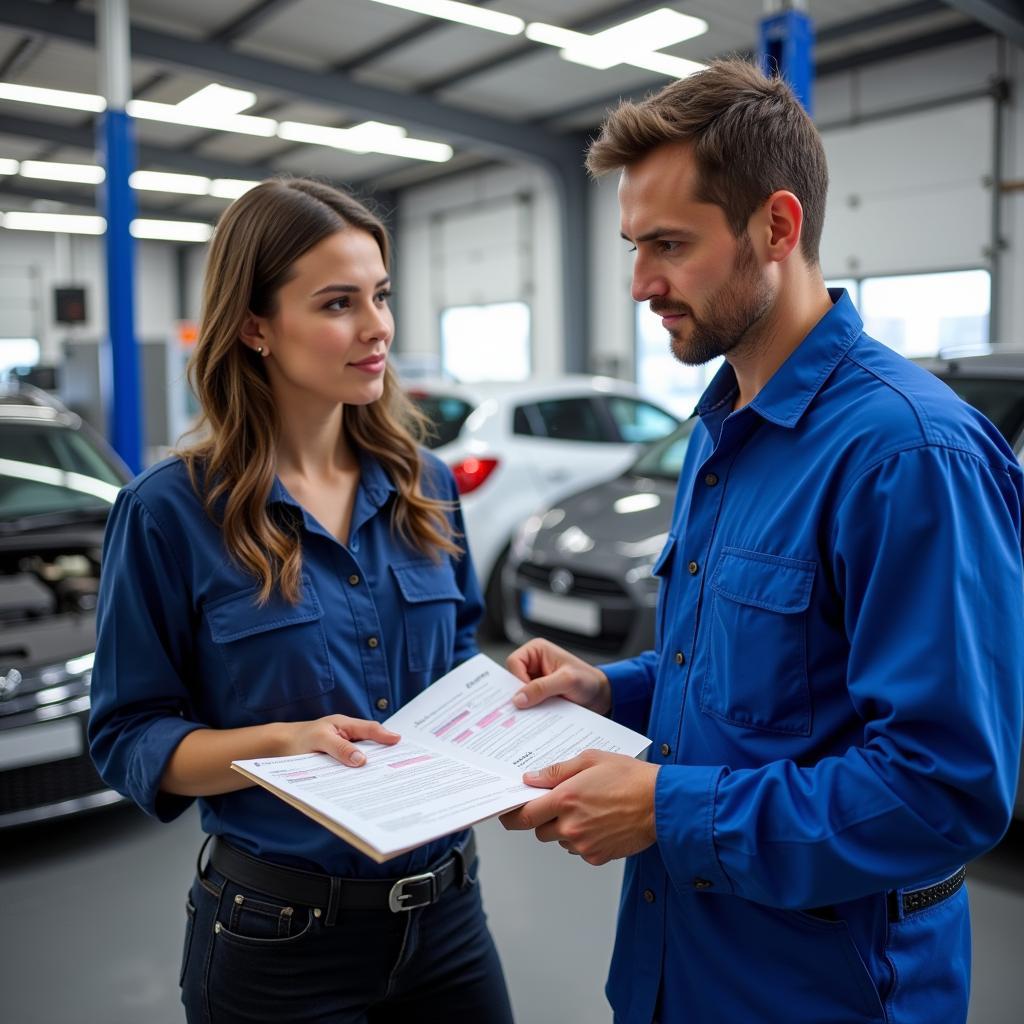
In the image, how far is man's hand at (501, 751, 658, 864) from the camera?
1.11 meters

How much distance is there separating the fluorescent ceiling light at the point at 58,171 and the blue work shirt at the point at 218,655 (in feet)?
50.8

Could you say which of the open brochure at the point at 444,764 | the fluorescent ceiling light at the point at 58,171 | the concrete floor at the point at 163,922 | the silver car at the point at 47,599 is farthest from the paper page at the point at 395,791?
the fluorescent ceiling light at the point at 58,171

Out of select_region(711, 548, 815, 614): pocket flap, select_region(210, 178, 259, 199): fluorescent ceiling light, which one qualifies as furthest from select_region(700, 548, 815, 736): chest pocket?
select_region(210, 178, 259, 199): fluorescent ceiling light

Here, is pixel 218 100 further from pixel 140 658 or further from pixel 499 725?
pixel 499 725

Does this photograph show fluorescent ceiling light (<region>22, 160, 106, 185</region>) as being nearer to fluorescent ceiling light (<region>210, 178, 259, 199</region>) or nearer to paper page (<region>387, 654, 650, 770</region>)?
fluorescent ceiling light (<region>210, 178, 259, 199</region>)

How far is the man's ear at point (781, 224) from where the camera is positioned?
1.15m

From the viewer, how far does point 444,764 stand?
1.31m

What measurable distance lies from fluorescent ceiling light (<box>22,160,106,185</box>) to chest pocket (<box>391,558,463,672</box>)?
15.5 metres

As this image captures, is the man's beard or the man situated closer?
the man

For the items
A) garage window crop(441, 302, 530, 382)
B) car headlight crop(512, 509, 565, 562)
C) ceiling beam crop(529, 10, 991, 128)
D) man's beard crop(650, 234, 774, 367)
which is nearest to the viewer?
man's beard crop(650, 234, 774, 367)

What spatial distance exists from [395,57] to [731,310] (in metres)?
9.75

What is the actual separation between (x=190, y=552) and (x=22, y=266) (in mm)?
21206

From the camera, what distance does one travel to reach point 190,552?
1410mm

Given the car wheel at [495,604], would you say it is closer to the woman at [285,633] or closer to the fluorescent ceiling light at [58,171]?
the woman at [285,633]
